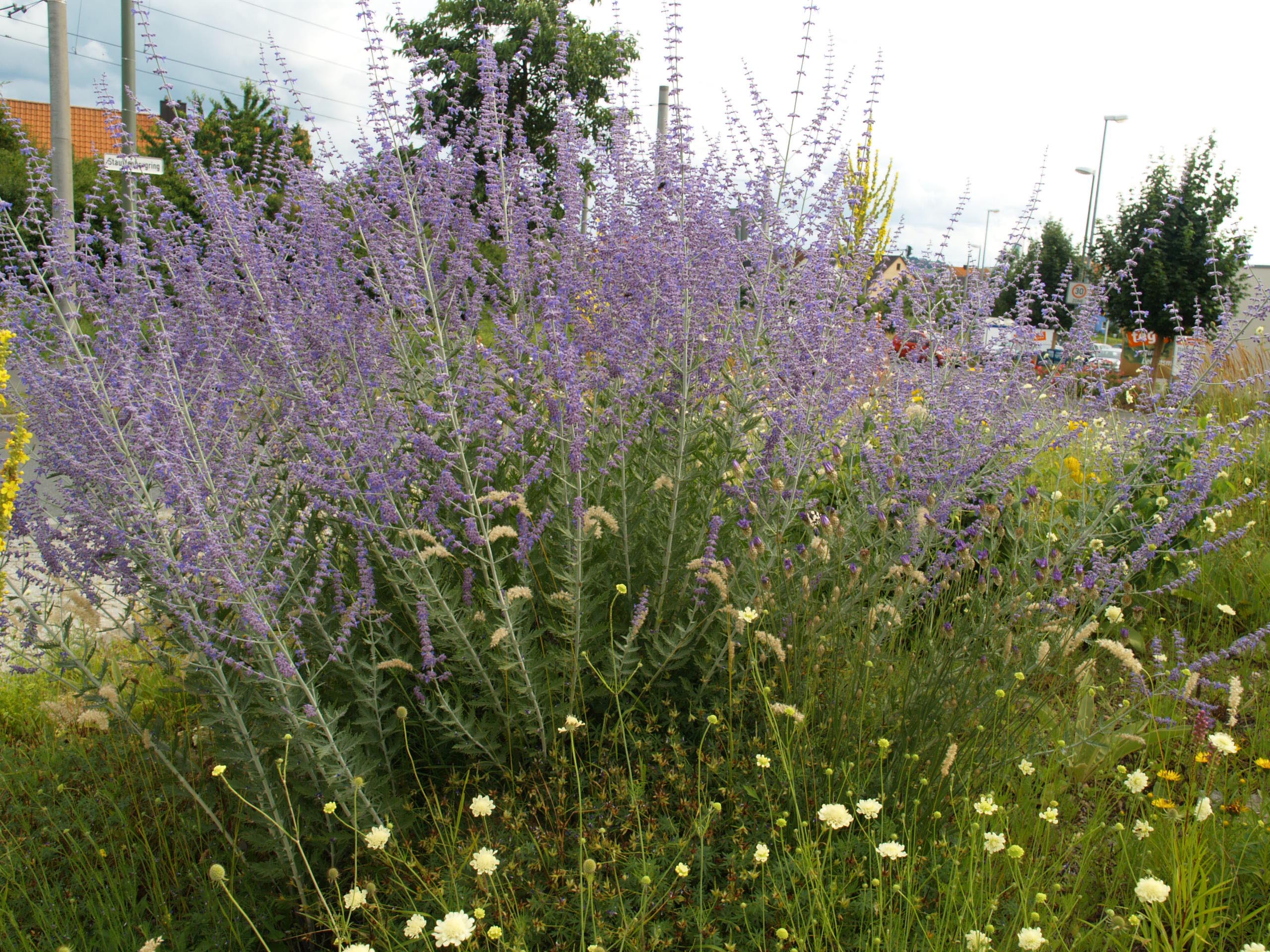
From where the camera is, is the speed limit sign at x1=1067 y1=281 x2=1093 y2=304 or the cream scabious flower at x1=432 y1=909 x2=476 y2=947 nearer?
the cream scabious flower at x1=432 y1=909 x2=476 y2=947

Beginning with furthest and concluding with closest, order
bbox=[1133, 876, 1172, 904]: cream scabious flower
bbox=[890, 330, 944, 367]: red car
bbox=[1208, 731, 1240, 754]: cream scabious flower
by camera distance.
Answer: bbox=[890, 330, 944, 367]: red car, bbox=[1208, 731, 1240, 754]: cream scabious flower, bbox=[1133, 876, 1172, 904]: cream scabious flower

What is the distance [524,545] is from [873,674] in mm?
1343

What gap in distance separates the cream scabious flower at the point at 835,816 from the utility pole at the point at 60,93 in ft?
35.5

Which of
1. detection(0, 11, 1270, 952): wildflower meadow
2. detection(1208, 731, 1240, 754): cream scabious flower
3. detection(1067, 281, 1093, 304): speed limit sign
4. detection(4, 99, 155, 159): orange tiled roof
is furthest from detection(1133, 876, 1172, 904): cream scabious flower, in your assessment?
detection(4, 99, 155, 159): orange tiled roof

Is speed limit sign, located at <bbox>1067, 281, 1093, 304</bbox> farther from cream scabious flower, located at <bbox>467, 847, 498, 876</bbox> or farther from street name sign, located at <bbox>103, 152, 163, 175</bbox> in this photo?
street name sign, located at <bbox>103, 152, 163, 175</bbox>

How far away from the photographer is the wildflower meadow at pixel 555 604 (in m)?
2.31

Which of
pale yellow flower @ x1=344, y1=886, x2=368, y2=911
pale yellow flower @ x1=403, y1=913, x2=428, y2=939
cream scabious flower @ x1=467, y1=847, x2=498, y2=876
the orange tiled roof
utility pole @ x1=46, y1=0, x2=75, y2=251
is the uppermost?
the orange tiled roof

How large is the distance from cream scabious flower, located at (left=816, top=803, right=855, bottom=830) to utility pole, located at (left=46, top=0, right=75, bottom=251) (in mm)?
10827

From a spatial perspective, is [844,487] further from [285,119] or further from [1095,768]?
[285,119]

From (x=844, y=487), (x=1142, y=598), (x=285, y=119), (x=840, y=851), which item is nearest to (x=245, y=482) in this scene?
(x=285, y=119)

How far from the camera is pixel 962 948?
1.96 m

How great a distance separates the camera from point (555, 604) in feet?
9.42

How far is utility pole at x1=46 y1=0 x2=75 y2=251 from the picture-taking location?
9312 mm

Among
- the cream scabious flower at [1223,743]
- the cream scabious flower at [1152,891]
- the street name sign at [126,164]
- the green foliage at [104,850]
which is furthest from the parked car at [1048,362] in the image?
the green foliage at [104,850]
